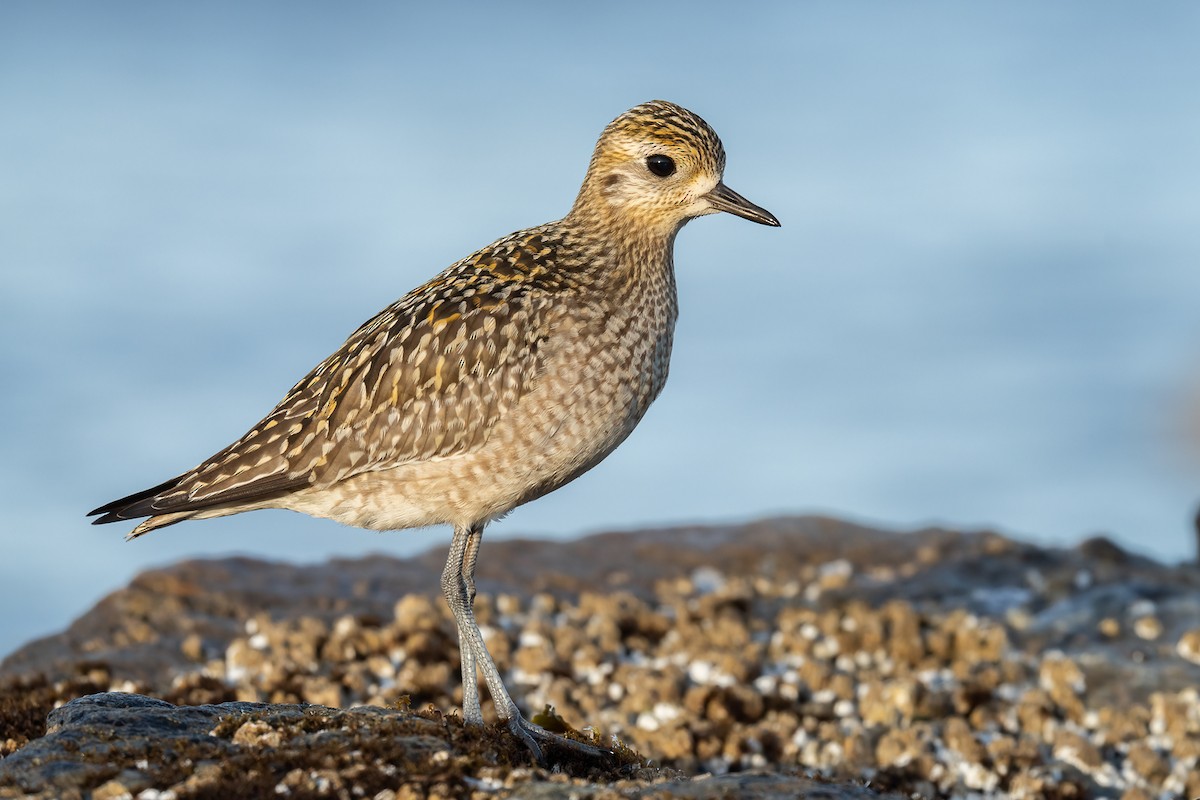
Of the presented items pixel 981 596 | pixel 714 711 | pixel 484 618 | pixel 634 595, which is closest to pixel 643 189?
pixel 714 711

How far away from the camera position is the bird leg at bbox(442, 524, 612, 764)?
285 inches

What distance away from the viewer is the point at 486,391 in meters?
7.89

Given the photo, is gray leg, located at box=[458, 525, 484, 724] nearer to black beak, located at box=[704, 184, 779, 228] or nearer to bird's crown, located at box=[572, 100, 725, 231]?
bird's crown, located at box=[572, 100, 725, 231]

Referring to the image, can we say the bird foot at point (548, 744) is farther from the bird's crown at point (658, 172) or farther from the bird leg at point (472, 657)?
the bird's crown at point (658, 172)

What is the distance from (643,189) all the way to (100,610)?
7248mm

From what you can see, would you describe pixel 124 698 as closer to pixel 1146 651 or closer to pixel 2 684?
pixel 2 684

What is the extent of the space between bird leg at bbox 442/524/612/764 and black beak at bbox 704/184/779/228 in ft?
8.46

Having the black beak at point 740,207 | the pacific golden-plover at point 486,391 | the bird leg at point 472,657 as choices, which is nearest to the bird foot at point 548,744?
the bird leg at point 472,657

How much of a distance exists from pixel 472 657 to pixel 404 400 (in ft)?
5.23

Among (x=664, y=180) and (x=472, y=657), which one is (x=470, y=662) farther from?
(x=664, y=180)

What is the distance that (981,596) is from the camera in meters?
13.8

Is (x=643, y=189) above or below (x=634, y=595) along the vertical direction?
above

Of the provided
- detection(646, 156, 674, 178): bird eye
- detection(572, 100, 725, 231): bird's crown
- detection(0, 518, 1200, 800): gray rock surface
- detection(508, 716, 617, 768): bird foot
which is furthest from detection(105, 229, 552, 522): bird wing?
detection(508, 716, 617, 768): bird foot

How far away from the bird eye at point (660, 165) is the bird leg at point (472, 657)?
254cm
